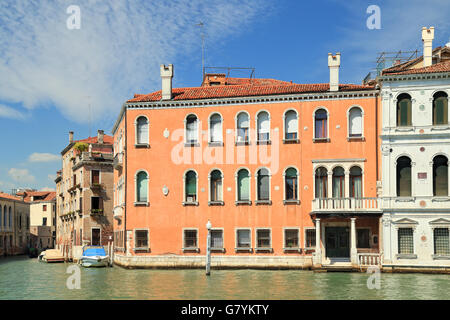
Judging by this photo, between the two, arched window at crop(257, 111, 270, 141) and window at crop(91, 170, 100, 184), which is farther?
window at crop(91, 170, 100, 184)

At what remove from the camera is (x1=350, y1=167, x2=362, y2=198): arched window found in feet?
95.2

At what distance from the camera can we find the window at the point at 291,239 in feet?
96.4

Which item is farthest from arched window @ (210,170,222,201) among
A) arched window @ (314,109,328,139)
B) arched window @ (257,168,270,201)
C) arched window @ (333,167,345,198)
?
arched window @ (333,167,345,198)

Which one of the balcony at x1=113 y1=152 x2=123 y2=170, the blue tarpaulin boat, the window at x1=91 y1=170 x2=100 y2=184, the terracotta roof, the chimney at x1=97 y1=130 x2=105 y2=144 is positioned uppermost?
the terracotta roof

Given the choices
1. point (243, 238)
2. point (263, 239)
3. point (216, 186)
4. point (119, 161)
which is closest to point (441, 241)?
point (263, 239)

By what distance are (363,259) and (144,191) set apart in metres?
12.6

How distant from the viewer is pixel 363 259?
89.9ft

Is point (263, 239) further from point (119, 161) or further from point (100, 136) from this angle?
point (100, 136)

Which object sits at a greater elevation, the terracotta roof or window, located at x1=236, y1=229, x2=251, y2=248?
the terracotta roof

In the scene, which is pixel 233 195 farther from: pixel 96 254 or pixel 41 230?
pixel 41 230

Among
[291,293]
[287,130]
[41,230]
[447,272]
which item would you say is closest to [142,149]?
[287,130]

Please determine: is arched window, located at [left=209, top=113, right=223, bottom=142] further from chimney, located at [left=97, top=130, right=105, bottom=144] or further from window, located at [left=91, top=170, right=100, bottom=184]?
chimney, located at [left=97, top=130, right=105, bottom=144]

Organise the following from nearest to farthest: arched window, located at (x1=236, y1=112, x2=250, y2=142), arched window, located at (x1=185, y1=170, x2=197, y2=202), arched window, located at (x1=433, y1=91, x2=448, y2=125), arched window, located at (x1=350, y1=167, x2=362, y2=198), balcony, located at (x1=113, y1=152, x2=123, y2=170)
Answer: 1. arched window, located at (x1=433, y1=91, x2=448, y2=125)
2. arched window, located at (x1=350, y1=167, x2=362, y2=198)
3. arched window, located at (x1=236, y1=112, x2=250, y2=142)
4. arched window, located at (x1=185, y1=170, x2=197, y2=202)
5. balcony, located at (x1=113, y1=152, x2=123, y2=170)

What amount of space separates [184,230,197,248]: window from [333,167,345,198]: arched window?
795 cm
